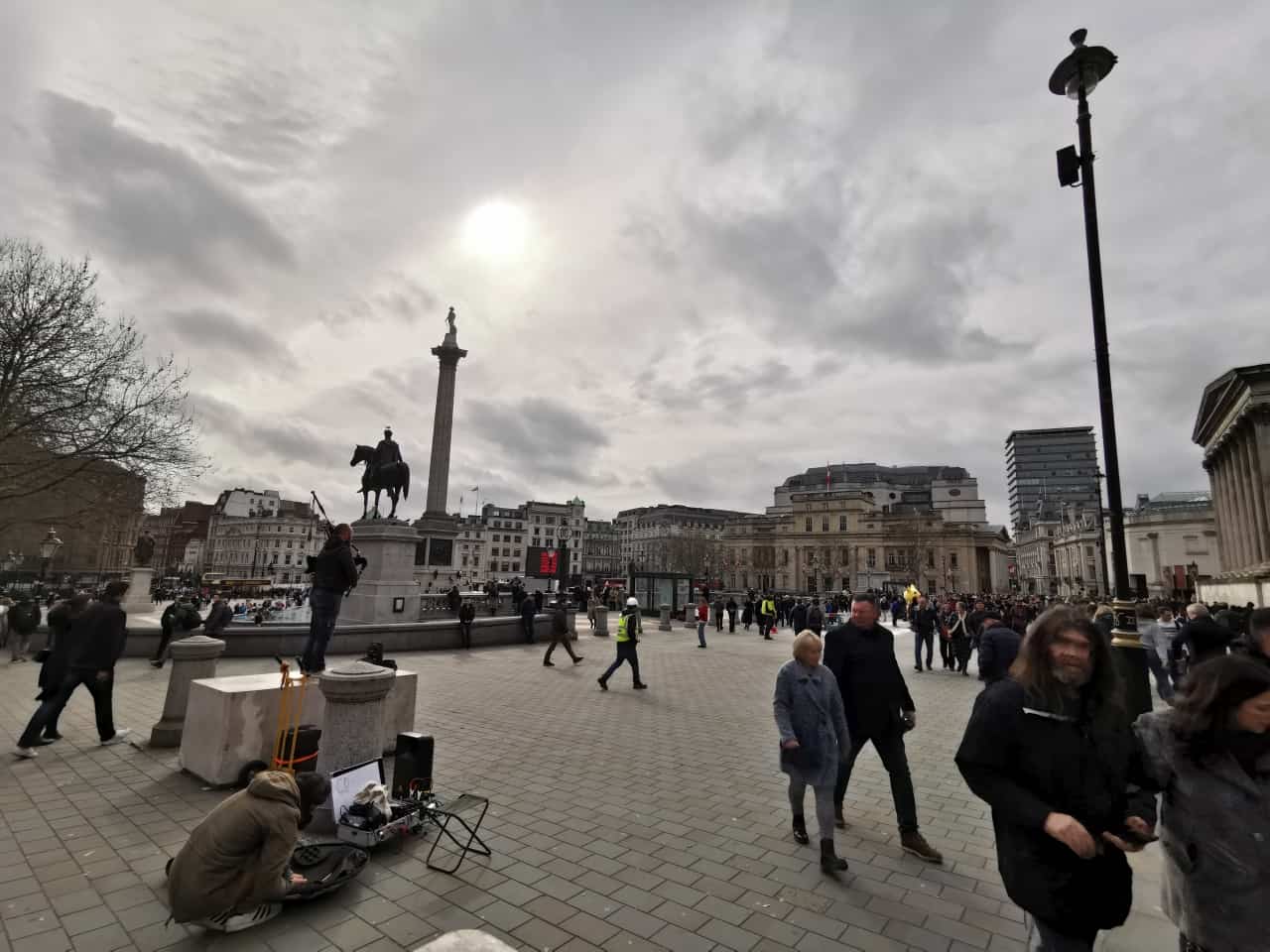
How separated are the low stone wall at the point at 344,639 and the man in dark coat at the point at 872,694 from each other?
1314 centimetres

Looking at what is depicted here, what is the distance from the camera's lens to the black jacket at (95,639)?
290 inches

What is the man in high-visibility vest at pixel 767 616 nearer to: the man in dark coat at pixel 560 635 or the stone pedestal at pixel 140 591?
the man in dark coat at pixel 560 635

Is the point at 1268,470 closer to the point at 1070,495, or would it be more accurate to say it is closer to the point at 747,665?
the point at 747,665

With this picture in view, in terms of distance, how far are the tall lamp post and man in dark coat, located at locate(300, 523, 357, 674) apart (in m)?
9.68

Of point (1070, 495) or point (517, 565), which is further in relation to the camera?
point (1070, 495)

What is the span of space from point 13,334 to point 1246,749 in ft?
87.9

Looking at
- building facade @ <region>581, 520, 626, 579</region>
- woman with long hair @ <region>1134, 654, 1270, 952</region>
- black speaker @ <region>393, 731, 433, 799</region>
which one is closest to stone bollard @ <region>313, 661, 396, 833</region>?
black speaker @ <region>393, 731, 433, 799</region>

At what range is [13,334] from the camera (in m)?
17.8

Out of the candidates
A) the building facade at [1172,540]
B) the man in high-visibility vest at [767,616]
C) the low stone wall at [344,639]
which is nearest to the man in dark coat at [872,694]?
the low stone wall at [344,639]

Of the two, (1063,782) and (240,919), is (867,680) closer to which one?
(1063,782)

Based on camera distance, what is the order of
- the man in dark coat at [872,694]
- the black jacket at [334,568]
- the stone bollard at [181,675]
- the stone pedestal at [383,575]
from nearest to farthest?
the man in dark coat at [872,694] < the stone bollard at [181,675] < the black jacket at [334,568] < the stone pedestal at [383,575]

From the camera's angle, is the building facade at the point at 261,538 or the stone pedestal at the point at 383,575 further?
the building facade at the point at 261,538

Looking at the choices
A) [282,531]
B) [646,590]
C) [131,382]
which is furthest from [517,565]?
[131,382]

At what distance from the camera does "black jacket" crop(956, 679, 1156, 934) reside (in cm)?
240
